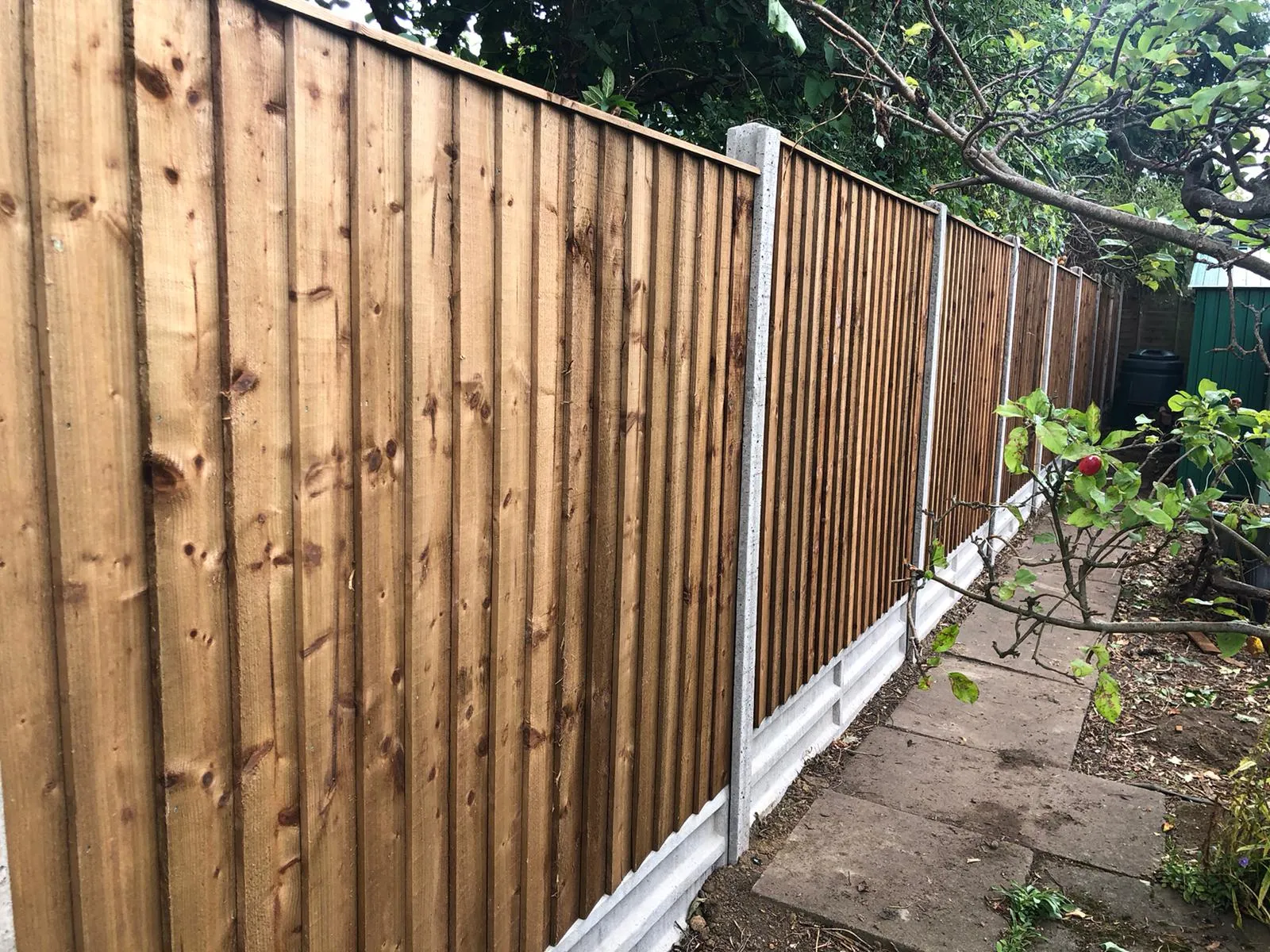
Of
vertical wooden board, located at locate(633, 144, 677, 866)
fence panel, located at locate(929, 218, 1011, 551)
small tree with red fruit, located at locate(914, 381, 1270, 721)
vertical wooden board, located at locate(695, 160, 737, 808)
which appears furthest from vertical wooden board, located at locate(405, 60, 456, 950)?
fence panel, located at locate(929, 218, 1011, 551)

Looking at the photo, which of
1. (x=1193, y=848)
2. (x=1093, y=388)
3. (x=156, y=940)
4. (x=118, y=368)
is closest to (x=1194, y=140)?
(x=1193, y=848)

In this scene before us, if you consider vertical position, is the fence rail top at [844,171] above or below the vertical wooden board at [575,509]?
above

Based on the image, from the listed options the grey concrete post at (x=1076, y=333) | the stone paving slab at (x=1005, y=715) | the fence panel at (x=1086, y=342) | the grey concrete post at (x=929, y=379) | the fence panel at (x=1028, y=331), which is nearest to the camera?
the stone paving slab at (x=1005, y=715)

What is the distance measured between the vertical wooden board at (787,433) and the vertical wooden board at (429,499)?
1.55 meters

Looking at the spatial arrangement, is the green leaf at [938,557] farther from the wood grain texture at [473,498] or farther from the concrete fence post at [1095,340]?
the concrete fence post at [1095,340]

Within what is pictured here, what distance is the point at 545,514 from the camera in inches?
79.7

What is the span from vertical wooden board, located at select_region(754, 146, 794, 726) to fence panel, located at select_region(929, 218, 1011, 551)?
2157 mm

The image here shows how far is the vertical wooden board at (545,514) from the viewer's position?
74.3 inches

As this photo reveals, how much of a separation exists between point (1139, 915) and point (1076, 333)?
26.2 ft

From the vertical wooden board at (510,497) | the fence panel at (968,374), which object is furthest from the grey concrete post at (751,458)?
the fence panel at (968,374)

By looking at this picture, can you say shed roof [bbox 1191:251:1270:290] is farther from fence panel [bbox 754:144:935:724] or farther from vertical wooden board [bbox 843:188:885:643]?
vertical wooden board [bbox 843:188:885:643]

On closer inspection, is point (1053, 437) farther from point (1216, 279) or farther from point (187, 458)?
point (1216, 279)

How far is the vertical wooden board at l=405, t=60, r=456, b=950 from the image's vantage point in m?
1.57

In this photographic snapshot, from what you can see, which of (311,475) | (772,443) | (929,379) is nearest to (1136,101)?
(772,443)
